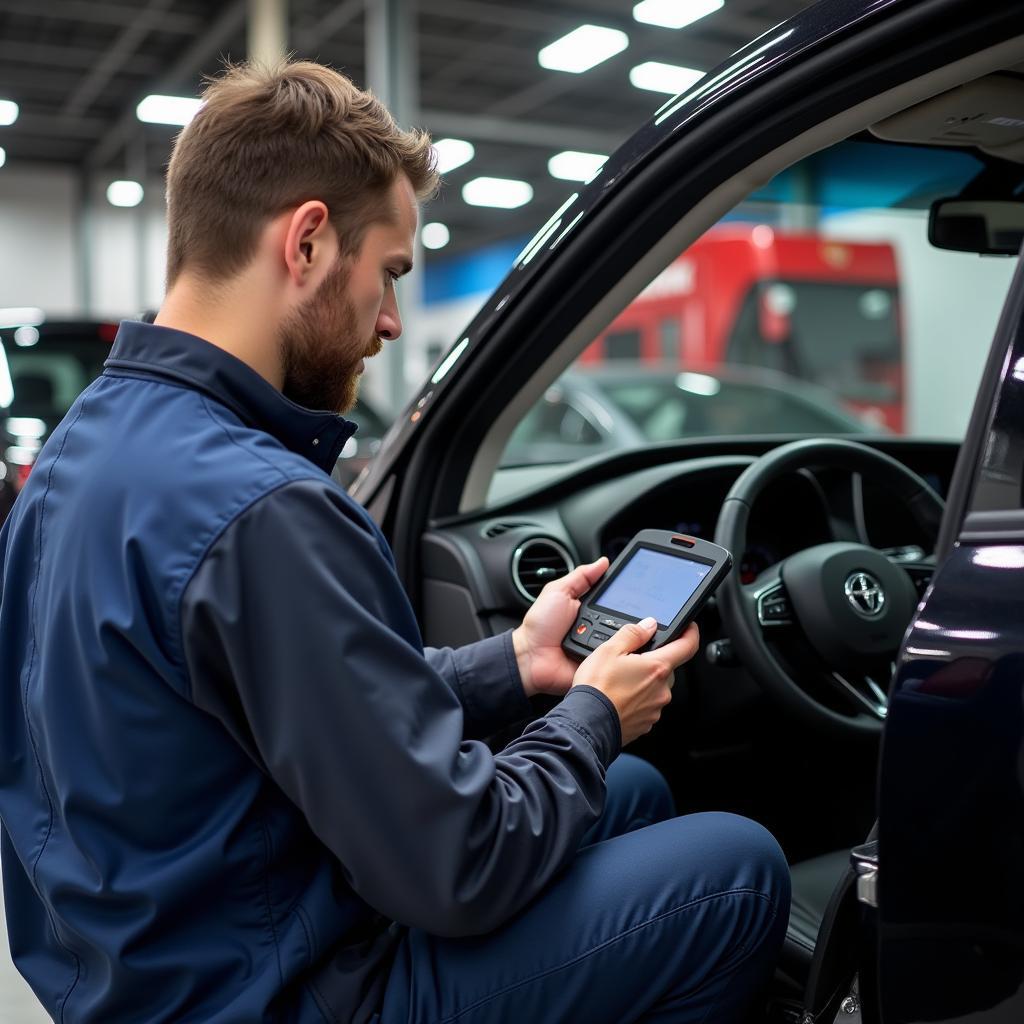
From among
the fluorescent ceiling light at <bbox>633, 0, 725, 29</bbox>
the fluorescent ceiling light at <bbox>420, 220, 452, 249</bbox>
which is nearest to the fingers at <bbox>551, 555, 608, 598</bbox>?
the fluorescent ceiling light at <bbox>633, 0, 725, 29</bbox>

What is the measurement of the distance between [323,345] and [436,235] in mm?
21537

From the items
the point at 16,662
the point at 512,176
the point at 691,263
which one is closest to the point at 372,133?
the point at 16,662

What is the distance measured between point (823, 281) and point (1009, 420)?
9158mm

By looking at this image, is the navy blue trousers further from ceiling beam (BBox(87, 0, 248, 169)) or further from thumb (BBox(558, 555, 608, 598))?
ceiling beam (BBox(87, 0, 248, 169))

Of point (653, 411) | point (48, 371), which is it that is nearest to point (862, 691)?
point (48, 371)

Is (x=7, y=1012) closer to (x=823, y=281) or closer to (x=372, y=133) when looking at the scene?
(x=372, y=133)

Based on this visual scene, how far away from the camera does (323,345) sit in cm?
125

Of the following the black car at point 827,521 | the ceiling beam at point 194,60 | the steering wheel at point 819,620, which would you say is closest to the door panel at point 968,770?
the black car at point 827,521

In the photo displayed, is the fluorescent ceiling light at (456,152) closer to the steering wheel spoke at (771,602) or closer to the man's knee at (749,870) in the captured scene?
the steering wheel spoke at (771,602)

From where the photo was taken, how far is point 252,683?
1054mm

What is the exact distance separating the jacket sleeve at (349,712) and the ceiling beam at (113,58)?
11.5 m

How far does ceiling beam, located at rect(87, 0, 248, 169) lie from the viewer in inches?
432

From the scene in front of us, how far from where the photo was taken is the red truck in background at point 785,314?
31.0 ft

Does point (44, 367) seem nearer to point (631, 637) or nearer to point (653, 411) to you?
point (653, 411)
